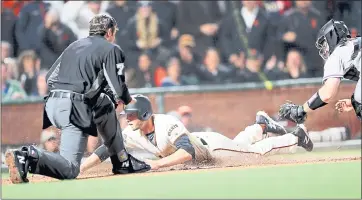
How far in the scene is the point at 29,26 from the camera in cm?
636

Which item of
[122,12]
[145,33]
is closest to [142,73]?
[145,33]

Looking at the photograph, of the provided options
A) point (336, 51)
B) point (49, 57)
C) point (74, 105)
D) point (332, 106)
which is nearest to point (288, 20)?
point (332, 106)

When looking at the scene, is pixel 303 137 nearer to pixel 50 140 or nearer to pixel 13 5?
pixel 50 140

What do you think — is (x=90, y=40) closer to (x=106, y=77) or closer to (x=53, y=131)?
(x=106, y=77)

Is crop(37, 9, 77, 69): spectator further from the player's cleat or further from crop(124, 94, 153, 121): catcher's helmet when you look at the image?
the player's cleat

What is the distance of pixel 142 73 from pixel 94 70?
5.33 feet

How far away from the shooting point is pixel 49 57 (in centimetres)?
588

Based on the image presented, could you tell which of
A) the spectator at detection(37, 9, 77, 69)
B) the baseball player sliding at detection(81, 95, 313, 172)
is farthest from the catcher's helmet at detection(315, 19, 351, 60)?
the spectator at detection(37, 9, 77, 69)

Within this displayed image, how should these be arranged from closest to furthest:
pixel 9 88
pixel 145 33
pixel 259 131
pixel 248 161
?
pixel 248 161 < pixel 259 131 < pixel 9 88 < pixel 145 33

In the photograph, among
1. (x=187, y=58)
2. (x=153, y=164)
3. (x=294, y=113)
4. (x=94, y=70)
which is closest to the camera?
(x=94, y=70)

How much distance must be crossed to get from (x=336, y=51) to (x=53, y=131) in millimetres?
1697

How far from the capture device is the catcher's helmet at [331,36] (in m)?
→ 5.51

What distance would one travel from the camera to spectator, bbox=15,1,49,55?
630 cm

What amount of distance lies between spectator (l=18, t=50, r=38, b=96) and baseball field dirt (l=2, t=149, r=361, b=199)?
107cm
